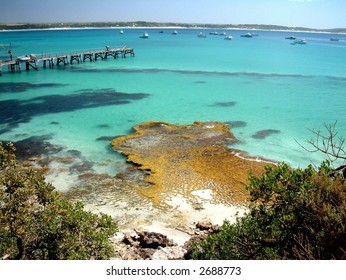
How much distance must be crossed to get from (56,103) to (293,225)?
27732 mm

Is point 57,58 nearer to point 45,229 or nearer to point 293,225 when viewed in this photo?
point 45,229

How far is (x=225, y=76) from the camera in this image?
148 feet

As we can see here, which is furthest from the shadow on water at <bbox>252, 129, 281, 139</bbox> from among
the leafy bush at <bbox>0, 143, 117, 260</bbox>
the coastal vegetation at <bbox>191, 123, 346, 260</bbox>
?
the leafy bush at <bbox>0, 143, 117, 260</bbox>

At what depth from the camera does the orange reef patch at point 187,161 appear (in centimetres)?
1522

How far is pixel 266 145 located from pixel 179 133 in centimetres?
583

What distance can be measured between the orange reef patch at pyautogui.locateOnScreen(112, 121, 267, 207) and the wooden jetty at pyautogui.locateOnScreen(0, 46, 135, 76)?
1220 inches

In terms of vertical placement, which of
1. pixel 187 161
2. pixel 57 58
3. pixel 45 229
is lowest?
pixel 187 161

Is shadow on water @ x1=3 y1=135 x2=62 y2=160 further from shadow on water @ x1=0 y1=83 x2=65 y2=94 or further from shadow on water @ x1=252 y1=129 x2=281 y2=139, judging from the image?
shadow on water @ x1=0 y1=83 x2=65 y2=94

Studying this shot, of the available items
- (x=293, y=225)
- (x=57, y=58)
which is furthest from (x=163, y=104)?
(x=57, y=58)

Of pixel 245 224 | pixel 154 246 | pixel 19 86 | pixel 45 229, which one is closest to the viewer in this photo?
pixel 45 229

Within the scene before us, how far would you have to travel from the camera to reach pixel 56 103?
30.6 metres

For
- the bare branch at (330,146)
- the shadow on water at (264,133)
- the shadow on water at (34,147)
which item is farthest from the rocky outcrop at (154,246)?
the shadow on water at (264,133)

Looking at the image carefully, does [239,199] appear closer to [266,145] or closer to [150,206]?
[150,206]

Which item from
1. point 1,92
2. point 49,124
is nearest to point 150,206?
point 49,124
